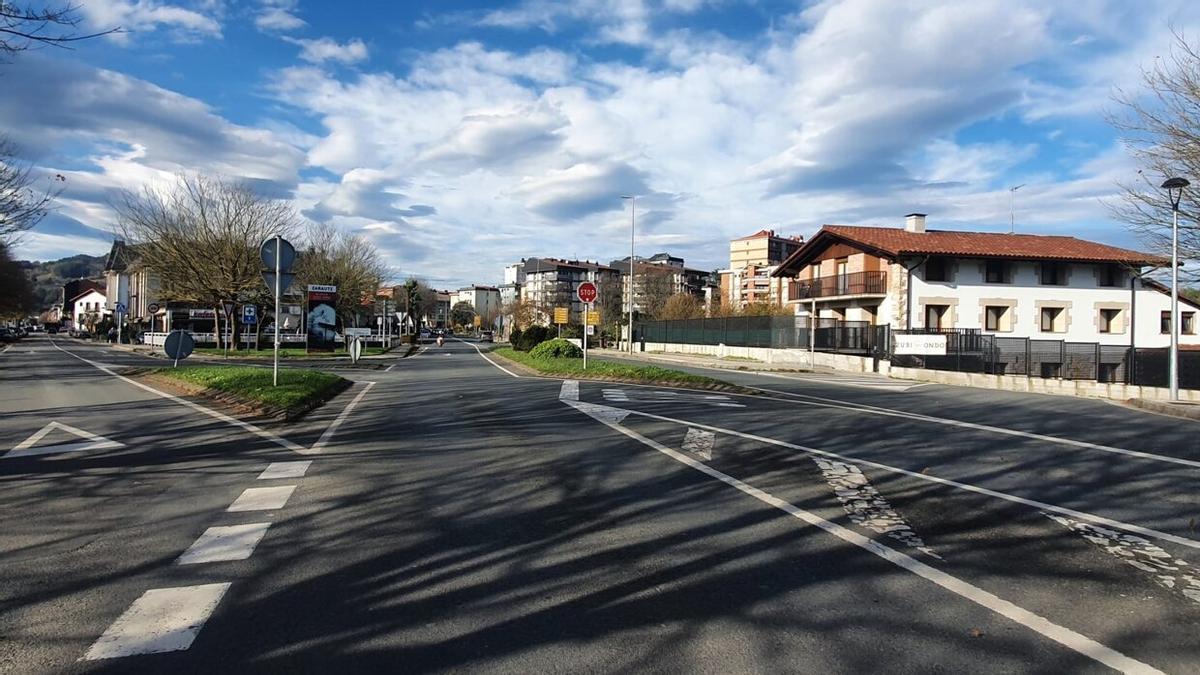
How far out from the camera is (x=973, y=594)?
4363mm

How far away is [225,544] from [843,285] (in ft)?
141

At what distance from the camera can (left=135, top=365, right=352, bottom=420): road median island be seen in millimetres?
12805

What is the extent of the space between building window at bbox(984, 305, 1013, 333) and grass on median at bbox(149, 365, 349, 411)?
1396 inches

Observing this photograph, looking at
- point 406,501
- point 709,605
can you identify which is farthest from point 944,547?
point 406,501

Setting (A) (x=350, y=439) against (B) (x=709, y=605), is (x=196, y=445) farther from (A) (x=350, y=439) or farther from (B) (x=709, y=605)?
(B) (x=709, y=605)

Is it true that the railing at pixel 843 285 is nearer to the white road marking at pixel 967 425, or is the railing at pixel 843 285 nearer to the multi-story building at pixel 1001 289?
the multi-story building at pixel 1001 289

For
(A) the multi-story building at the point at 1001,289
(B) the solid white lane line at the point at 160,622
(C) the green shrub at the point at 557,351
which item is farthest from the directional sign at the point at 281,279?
(A) the multi-story building at the point at 1001,289

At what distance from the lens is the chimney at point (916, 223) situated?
1801 inches

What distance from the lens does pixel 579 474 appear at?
24.9ft

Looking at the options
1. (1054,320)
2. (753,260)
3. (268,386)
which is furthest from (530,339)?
(753,260)

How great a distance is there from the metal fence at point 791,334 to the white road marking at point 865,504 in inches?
1021

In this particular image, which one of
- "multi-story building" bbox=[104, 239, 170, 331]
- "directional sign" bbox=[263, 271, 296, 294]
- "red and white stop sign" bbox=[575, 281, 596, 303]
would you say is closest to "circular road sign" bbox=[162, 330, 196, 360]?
"directional sign" bbox=[263, 271, 296, 294]

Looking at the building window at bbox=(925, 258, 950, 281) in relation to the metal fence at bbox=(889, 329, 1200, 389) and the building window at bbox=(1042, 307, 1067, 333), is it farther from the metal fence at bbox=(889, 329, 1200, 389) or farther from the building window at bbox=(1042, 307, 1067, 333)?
the metal fence at bbox=(889, 329, 1200, 389)

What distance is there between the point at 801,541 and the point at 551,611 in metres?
2.15
